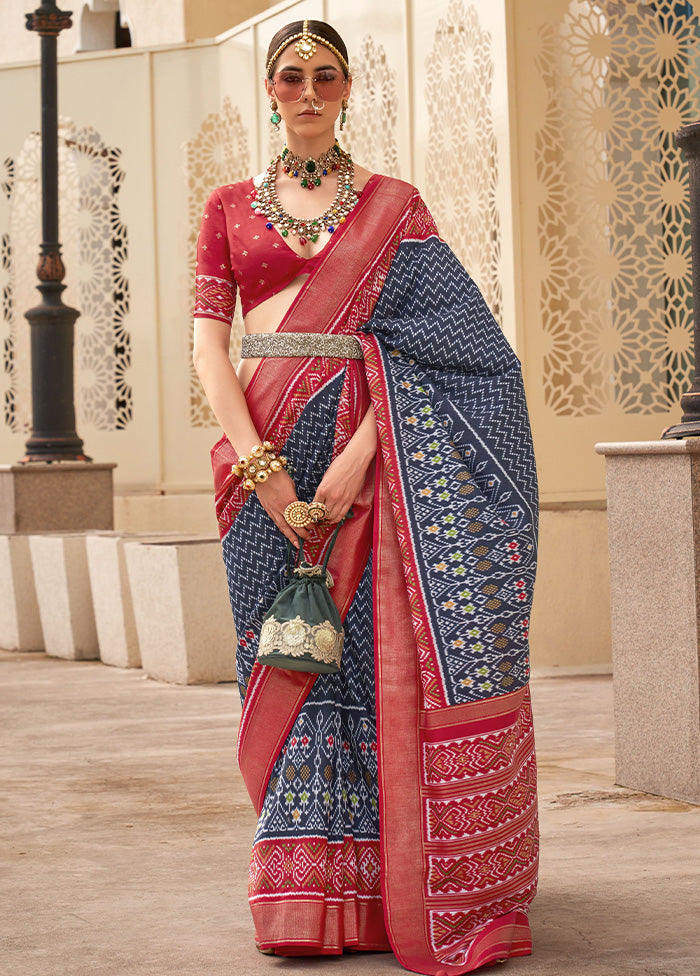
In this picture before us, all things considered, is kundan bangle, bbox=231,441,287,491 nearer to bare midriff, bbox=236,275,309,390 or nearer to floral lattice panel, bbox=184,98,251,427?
bare midriff, bbox=236,275,309,390

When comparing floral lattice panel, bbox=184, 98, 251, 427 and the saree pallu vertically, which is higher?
floral lattice panel, bbox=184, 98, 251, 427

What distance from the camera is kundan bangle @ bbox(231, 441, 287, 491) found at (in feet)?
10.0

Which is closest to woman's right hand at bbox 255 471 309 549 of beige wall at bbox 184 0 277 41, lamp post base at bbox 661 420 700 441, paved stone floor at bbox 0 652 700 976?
paved stone floor at bbox 0 652 700 976

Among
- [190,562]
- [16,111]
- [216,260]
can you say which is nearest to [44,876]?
[216,260]

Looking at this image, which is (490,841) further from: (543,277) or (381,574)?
(543,277)

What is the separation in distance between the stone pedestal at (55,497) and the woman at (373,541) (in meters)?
5.98

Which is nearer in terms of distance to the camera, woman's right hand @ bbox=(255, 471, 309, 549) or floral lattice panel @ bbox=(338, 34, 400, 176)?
woman's right hand @ bbox=(255, 471, 309, 549)

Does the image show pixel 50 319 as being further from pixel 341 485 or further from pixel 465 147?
pixel 341 485

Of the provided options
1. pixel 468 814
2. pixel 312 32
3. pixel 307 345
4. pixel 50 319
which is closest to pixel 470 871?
pixel 468 814

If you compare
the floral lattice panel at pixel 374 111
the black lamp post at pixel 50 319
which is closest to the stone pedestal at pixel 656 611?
the floral lattice panel at pixel 374 111

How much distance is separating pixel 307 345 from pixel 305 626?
561mm

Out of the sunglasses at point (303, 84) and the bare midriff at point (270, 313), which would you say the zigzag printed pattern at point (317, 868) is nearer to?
the bare midriff at point (270, 313)

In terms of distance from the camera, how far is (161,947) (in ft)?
10.1

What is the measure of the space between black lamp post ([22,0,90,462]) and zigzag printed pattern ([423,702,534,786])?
6551 mm
